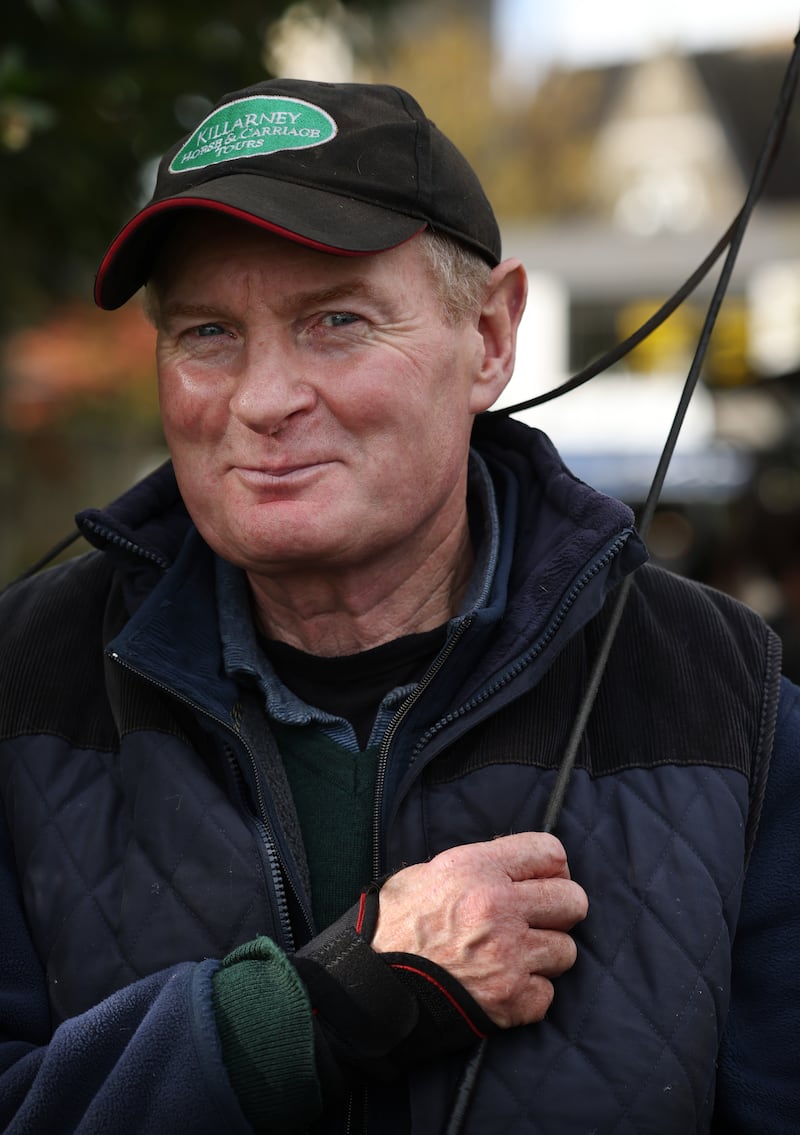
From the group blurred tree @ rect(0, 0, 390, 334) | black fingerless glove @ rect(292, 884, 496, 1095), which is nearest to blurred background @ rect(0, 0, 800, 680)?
blurred tree @ rect(0, 0, 390, 334)

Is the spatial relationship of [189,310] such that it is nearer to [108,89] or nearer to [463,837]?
[463,837]

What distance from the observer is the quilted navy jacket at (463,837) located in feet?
5.62

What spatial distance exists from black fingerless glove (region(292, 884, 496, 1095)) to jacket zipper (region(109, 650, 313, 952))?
0.09 metres

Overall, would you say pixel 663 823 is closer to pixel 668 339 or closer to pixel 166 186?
pixel 166 186

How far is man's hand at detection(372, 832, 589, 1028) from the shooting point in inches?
67.0

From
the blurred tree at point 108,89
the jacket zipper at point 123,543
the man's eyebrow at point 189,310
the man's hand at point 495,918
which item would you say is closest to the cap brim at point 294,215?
the man's eyebrow at point 189,310

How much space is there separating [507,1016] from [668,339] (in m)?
22.1

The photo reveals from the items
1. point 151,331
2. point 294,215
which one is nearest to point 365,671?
point 294,215

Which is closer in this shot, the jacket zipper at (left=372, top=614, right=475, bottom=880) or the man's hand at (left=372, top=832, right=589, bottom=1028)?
the man's hand at (left=372, top=832, right=589, bottom=1028)

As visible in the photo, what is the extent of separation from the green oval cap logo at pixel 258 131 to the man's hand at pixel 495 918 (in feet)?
3.18

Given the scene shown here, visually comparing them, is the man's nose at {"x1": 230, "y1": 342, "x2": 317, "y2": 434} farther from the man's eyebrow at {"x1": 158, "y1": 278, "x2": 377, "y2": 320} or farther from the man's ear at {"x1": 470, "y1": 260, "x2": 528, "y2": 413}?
the man's ear at {"x1": 470, "y1": 260, "x2": 528, "y2": 413}

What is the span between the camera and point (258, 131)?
182 cm

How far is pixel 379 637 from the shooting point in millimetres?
2064

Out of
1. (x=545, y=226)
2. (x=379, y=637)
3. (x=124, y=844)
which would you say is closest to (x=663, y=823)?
(x=379, y=637)
